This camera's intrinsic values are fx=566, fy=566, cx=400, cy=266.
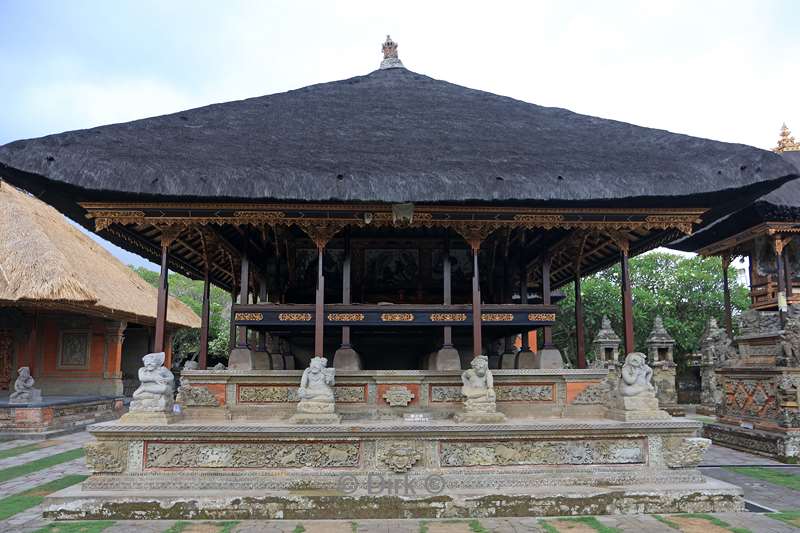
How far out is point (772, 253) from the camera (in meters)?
15.1

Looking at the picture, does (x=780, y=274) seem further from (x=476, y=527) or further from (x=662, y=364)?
(x=476, y=527)

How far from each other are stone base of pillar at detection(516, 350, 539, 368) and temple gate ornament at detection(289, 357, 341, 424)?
13.0 feet

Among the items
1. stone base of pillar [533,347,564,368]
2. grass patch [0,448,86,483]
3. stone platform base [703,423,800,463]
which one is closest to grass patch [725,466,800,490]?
stone platform base [703,423,800,463]

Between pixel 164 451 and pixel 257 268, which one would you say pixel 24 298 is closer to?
pixel 257 268

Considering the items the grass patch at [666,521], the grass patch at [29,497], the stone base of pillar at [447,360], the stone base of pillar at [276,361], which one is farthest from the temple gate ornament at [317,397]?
the grass patch at [666,521]

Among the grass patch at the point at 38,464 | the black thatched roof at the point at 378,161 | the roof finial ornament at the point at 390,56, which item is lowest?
the grass patch at the point at 38,464

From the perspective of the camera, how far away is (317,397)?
804 cm

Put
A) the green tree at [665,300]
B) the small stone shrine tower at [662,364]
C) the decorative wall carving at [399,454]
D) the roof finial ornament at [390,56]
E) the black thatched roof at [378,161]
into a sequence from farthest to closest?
the green tree at [665,300] < the small stone shrine tower at [662,364] < the roof finial ornament at [390,56] < the black thatched roof at [378,161] < the decorative wall carving at [399,454]

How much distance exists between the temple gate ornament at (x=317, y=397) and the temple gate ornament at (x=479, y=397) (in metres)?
1.87

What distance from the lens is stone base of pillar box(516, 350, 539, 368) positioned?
10430 mm

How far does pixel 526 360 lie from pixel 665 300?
22659mm

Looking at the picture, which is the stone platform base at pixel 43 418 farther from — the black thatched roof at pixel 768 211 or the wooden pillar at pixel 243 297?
the black thatched roof at pixel 768 211

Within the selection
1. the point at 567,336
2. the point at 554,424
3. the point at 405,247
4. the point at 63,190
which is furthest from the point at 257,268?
the point at 567,336

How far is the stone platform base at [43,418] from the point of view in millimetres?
15031
